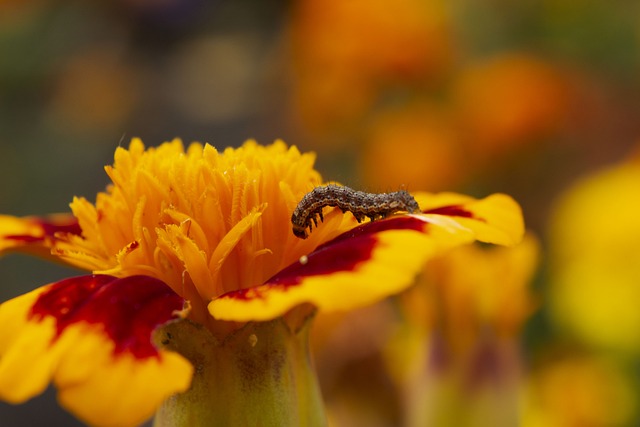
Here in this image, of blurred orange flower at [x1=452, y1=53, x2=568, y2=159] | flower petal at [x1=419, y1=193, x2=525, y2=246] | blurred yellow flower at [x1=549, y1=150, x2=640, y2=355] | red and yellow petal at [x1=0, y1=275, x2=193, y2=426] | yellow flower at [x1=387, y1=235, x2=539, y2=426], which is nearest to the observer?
red and yellow petal at [x1=0, y1=275, x2=193, y2=426]

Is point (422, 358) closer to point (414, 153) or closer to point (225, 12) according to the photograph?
point (414, 153)

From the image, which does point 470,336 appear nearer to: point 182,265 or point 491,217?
point 491,217

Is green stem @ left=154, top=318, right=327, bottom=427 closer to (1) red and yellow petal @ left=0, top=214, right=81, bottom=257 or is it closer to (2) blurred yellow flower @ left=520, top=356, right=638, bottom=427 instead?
(1) red and yellow petal @ left=0, top=214, right=81, bottom=257

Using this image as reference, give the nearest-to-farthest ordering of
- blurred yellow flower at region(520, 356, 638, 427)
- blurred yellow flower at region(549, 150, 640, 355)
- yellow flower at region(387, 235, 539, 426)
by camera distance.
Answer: yellow flower at region(387, 235, 539, 426)
blurred yellow flower at region(520, 356, 638, 427)
blurred yellow flower at region(549, 150, 640, 355)

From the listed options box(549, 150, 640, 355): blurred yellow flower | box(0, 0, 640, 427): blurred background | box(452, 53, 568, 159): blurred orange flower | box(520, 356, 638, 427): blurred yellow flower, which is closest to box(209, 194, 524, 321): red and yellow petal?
box(0, 0, 640, 427): blurred background

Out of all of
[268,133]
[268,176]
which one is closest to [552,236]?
[268,176]

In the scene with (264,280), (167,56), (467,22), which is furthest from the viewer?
(167,56)
